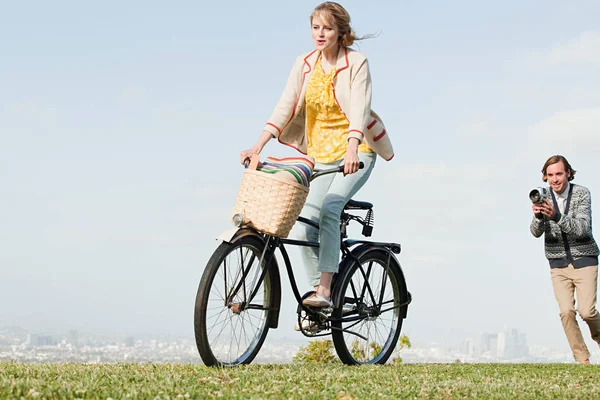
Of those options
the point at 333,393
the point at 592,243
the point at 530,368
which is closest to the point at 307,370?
the point at 333,393

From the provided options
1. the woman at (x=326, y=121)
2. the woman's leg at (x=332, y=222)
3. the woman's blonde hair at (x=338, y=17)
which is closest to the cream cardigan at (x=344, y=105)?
the woman at (x=326, y=121)

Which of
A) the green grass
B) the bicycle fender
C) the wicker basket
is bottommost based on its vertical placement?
the green grass

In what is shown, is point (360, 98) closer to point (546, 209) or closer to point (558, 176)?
point (546, 209)

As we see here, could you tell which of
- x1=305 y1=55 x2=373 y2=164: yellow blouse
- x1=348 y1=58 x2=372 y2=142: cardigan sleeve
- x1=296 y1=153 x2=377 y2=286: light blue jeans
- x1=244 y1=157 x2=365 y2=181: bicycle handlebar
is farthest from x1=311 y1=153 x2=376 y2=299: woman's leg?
x1=348 y1=58 x2=372 y2=142: cardigan sleeve

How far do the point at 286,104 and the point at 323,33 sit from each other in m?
0.66

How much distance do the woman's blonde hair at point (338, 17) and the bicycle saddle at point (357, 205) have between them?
135cm

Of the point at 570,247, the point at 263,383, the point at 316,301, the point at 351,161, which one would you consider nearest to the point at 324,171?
the point at 351,161

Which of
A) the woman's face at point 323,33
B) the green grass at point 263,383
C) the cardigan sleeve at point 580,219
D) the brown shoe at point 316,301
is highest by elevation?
the woman's face at point 323,33

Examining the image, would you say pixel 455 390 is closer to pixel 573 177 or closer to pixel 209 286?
pixel 209 286

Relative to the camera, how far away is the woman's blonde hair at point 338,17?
589cm

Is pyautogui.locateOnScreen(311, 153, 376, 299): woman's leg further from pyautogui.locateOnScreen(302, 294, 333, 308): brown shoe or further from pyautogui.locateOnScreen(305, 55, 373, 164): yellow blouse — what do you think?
pyautogui.locateOnScreen(305, 55, 373, 164): yellow blouse

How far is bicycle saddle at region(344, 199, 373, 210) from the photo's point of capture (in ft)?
21.3

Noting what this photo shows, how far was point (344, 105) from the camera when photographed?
6102 mm

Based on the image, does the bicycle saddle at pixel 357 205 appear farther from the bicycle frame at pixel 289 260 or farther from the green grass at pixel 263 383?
the green grass at pixel 263 383
